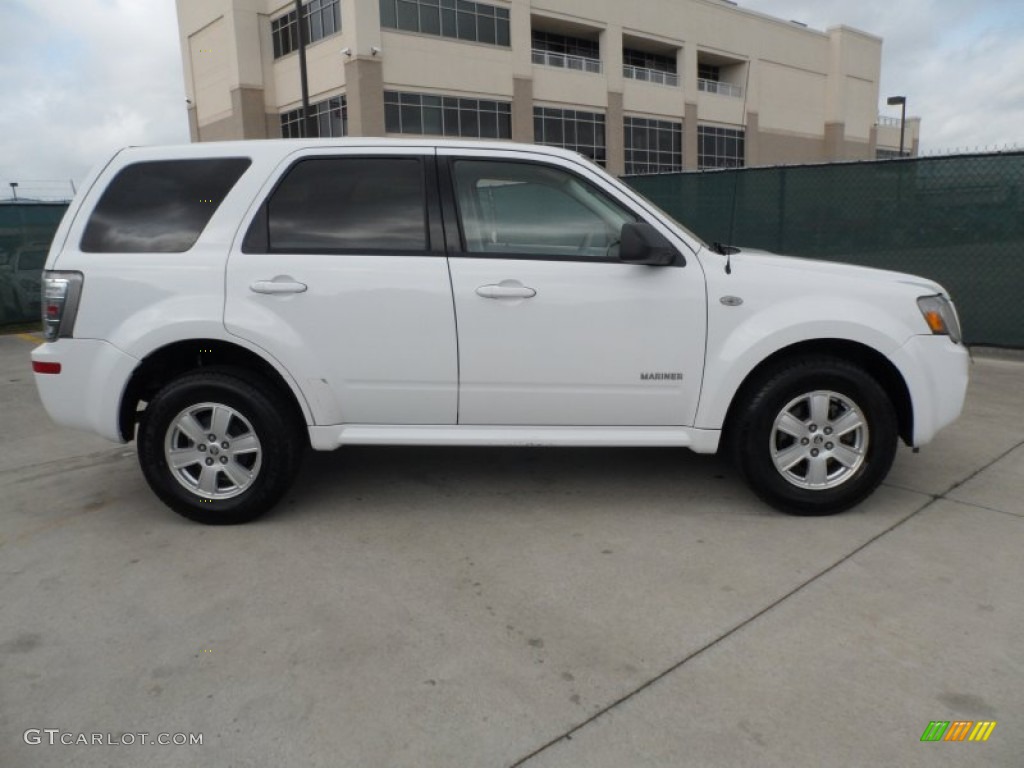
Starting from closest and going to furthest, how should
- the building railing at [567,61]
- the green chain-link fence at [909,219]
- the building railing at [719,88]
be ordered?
the green chain-link fence at [909,219] < the building railing at [567,61] < the building railing at [719,88]

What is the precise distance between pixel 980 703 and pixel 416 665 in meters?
1.90

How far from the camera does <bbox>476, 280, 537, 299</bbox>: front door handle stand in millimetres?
3820

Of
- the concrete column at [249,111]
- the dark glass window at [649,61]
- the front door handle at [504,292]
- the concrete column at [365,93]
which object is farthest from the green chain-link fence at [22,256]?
the dark glass window at [649,61]

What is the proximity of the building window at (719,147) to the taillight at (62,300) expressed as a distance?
45.4 metres

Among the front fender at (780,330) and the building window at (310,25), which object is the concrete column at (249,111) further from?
the front fender at (780,330)

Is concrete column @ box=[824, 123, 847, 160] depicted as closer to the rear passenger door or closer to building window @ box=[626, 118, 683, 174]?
building window @ box=[626, 118, 683, 174]

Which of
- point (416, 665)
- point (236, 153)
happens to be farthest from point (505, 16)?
point (416, 665)

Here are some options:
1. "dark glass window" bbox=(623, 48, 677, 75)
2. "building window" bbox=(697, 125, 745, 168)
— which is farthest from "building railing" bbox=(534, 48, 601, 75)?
"building window" bbox=(697, 125, 745, 168)

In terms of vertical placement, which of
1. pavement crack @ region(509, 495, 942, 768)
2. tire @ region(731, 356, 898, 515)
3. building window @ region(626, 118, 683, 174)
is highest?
building window @ region(626, 118, 683, 174)

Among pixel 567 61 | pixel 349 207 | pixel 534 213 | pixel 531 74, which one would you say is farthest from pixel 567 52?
pixel 349 207

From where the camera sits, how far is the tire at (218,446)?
3.92 metres

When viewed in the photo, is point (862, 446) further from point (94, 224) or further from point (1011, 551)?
point (94, 224)

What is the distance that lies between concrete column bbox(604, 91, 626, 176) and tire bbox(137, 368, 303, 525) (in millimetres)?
37129

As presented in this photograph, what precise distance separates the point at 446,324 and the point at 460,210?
62cm
